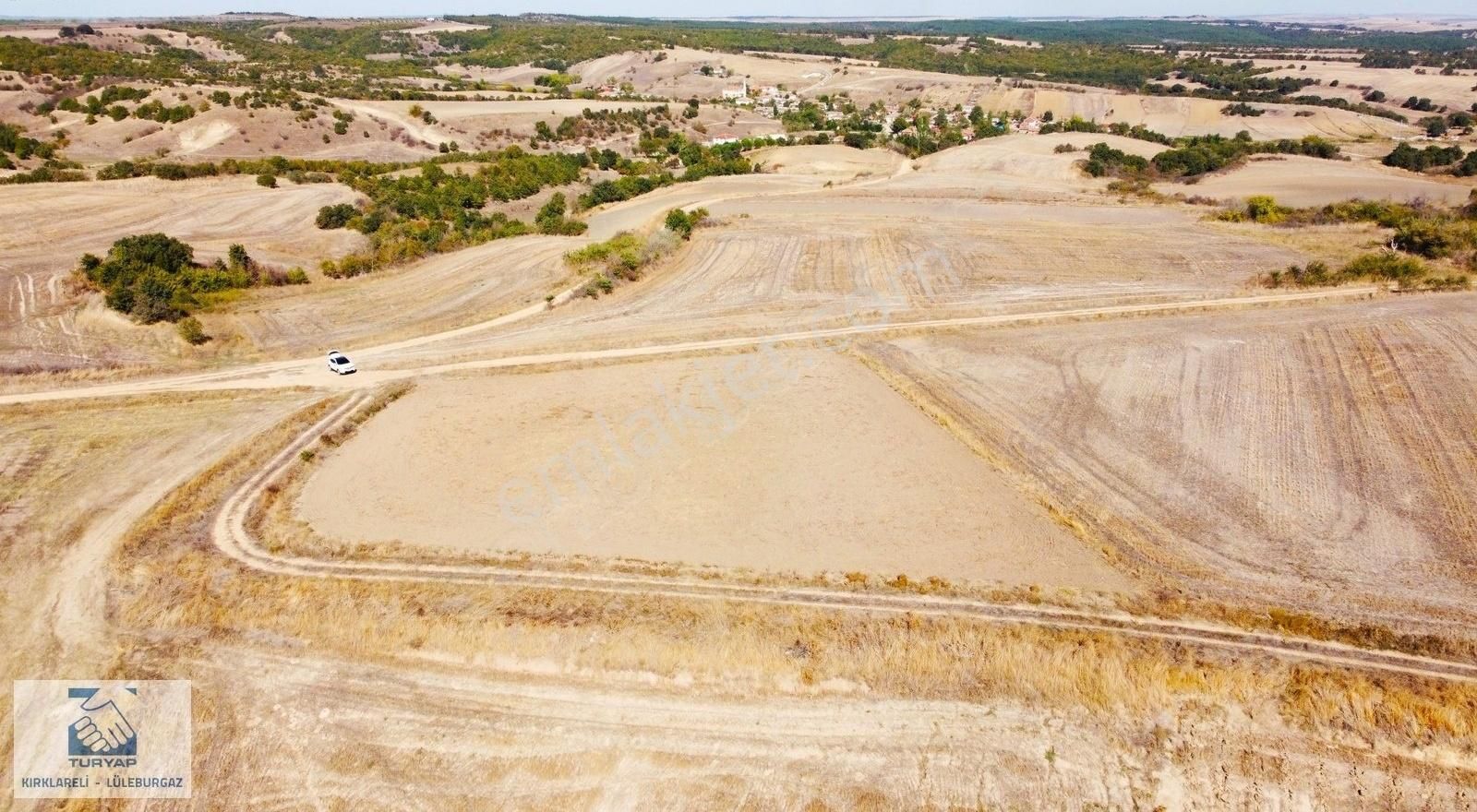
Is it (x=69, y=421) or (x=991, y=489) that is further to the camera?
(x=69, y=421)

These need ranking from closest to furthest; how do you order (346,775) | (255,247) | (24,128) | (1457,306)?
(346,775), (1457,306), (255,247), (24,128)

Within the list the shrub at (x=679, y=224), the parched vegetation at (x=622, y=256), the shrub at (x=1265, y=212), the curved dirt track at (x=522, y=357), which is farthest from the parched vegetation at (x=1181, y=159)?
the parched vegetation at (x=622, y=256)

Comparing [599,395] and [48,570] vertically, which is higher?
[599,395]

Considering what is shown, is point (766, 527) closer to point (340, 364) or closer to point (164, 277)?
point (340, 364)

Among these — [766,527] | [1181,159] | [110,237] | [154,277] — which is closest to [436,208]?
[110,237]

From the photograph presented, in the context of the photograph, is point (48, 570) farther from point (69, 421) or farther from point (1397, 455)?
point (1397, 455)

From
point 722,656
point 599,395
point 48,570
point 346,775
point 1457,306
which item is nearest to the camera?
point 346,775

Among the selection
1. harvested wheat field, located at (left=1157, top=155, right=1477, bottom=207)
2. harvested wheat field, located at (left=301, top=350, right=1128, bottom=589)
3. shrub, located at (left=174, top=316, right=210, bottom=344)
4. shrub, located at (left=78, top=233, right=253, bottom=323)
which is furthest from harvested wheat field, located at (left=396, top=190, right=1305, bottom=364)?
shrub, located at (left=78, top=233, right=253, bottom=323)

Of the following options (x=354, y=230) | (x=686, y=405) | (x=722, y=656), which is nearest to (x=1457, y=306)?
(x=686, y=405)
